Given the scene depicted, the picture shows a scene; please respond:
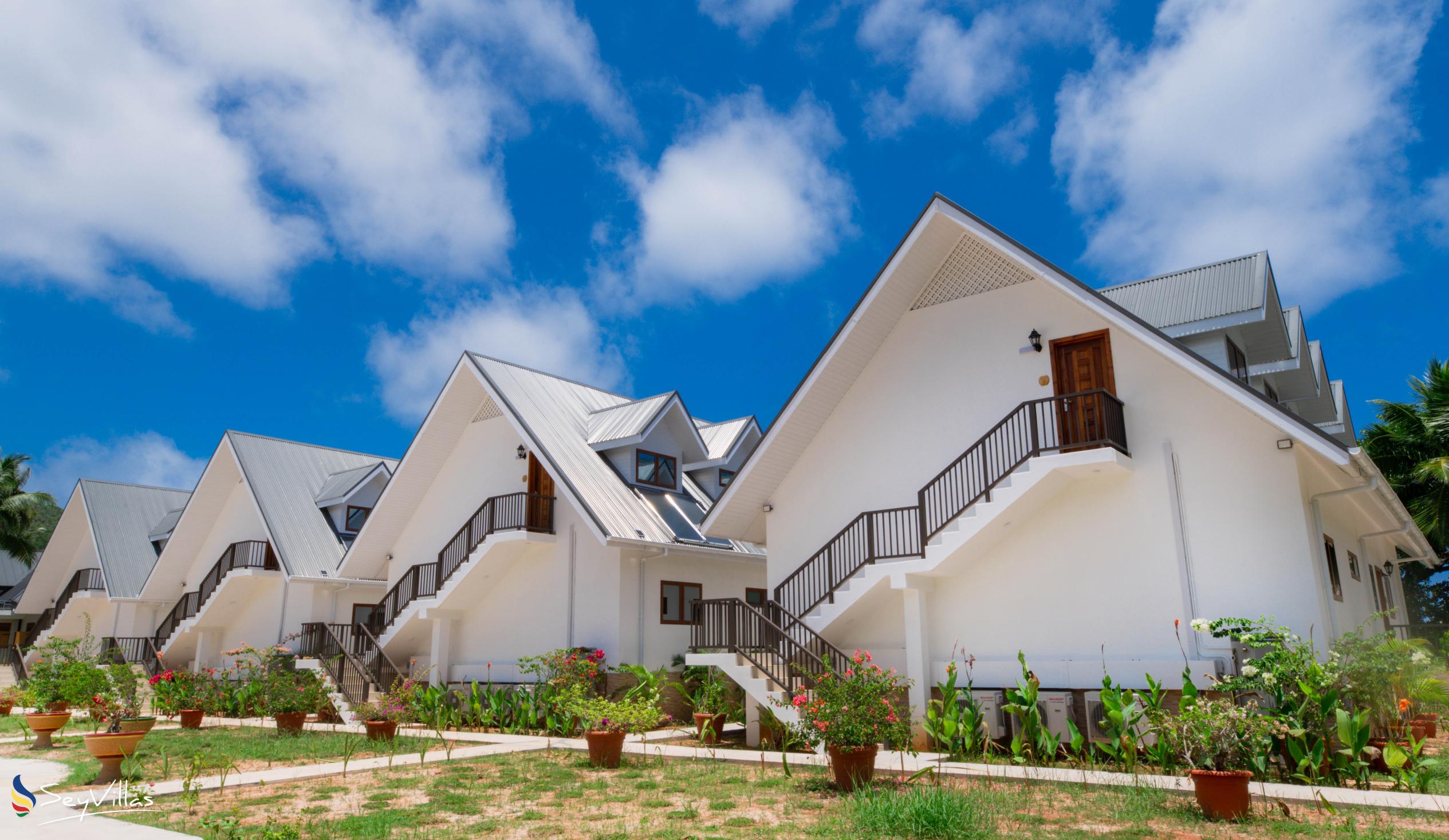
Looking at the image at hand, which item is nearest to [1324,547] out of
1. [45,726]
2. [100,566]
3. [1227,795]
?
[1227,795]

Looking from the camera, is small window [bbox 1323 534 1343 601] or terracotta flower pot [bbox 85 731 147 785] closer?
terracotta flower pot [bbox 85 731 147 785]

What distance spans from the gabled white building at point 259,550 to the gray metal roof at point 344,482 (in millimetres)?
→ 46

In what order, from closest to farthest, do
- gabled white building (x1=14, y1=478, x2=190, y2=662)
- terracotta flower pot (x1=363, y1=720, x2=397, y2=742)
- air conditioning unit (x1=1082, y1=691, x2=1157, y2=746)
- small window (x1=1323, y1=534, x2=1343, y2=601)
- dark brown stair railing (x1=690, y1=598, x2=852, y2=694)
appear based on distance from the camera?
air conditioning unit (x1=1082, y1=691, x2=1157, y2=746)
dark brown stair railing (x1=690, y1=598, x2=852, y2=694)
small window (x1=1323, y1=534, x2=1343, y2=601)
terracotta flower pot (x1=363, y1=720, x2=397, y2=742)
gabled white building (x1=14, y1=478, x2=190, y2=662)

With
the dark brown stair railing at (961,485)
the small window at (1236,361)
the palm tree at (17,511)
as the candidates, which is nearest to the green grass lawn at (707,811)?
the dark brown stair railing at (961,485)

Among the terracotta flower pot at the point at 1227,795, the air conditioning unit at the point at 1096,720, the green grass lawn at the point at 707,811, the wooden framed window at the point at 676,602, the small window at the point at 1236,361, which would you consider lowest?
the green grass lawn at the point at 707,811

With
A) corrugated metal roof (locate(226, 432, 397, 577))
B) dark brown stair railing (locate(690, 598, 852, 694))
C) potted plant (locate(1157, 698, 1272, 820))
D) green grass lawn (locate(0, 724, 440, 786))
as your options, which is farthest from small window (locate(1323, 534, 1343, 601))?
corrugated metal roof (locate(226, 432, 397, 577))

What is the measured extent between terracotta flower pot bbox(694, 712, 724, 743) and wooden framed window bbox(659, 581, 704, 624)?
3.74m

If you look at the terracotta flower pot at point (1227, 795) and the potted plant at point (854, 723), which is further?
the potted plant at point (854, 723)

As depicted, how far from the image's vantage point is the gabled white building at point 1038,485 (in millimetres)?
12875

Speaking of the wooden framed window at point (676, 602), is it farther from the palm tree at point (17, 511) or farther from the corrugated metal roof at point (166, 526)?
the palm tree at point (17, 511)

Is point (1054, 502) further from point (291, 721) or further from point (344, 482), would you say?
point (344, 482)

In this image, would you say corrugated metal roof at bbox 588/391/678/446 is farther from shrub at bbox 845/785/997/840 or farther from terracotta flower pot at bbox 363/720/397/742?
shrub at bbox 845/785/997/840

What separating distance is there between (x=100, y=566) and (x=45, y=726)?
21538 mm

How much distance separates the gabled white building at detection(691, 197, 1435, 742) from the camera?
12875 mm
